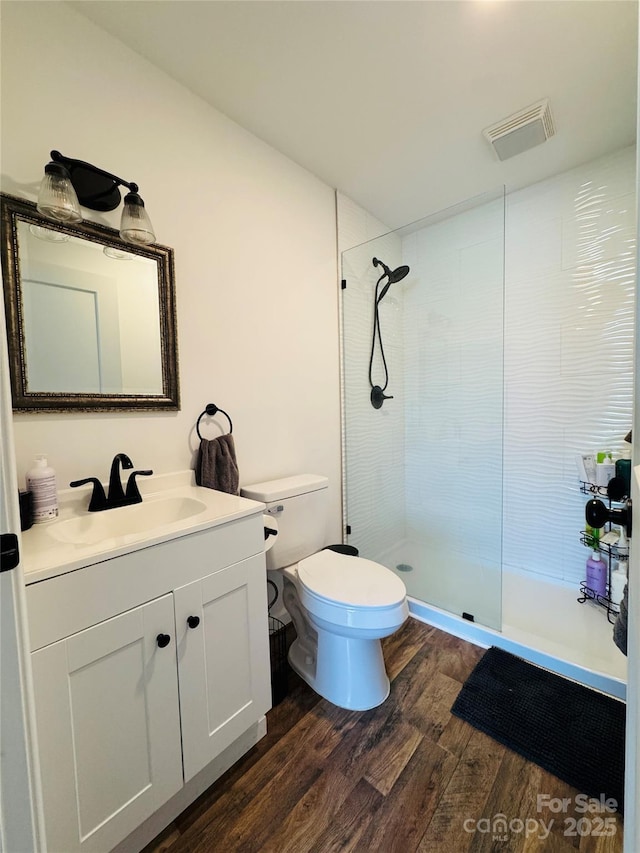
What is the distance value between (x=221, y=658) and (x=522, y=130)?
2449 mm

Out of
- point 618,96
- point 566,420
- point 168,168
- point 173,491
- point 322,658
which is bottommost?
point 322,658

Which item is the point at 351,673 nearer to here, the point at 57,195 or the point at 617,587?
the point at 617,587

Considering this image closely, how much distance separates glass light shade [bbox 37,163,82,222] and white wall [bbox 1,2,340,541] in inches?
4.7

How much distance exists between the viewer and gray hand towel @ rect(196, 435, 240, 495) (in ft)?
4.44

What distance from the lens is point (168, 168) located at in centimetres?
127

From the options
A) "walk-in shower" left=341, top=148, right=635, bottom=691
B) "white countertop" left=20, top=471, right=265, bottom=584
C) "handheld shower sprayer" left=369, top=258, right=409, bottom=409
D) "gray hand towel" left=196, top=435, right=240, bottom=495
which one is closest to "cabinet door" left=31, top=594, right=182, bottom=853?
"white countertop" left=20, top=471, right=265, bottom=584

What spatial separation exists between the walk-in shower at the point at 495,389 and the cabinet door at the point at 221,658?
1.09 meters

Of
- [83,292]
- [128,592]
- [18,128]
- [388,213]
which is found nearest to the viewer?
[128,592]

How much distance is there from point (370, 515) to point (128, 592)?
170 cm

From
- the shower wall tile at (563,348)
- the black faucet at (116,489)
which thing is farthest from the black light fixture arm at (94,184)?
the shower wall tile at (563,348)

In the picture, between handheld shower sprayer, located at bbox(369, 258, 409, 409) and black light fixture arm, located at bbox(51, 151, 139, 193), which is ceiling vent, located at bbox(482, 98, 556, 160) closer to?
handheld shower sprayer, located at bbox(369, 258, 409, 409)

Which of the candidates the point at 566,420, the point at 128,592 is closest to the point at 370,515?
the point at 566,420

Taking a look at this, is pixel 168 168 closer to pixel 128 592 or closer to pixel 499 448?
pixel 128 592

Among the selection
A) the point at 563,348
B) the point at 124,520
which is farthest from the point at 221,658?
the point at 563,348
